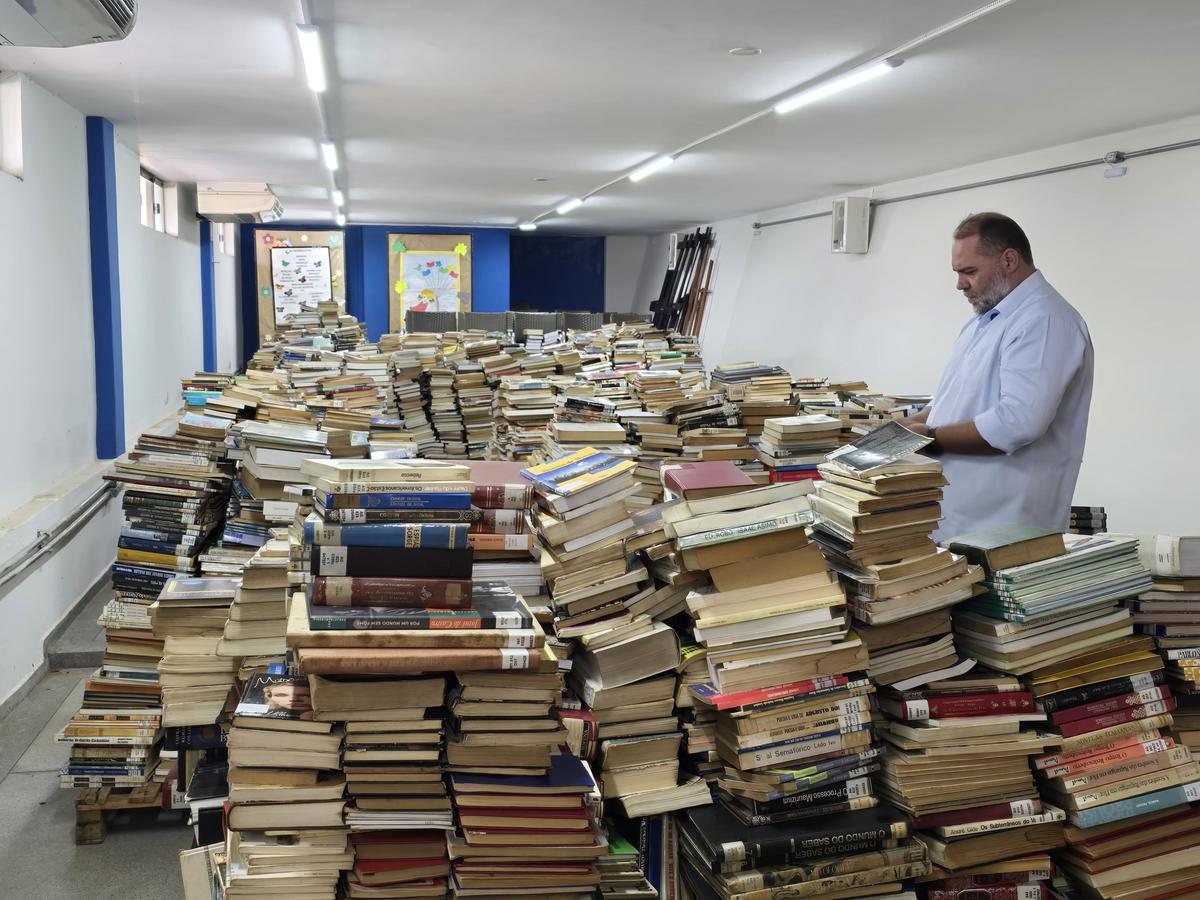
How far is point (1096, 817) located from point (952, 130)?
267 inches

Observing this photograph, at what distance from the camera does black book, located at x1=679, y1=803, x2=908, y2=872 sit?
251 centimetres

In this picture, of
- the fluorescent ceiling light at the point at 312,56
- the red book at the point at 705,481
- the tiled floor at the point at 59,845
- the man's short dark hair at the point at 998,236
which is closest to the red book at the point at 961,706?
the red book at the point at 705,481

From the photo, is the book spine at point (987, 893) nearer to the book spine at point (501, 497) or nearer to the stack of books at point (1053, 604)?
the stack of books at point (1053, 604)

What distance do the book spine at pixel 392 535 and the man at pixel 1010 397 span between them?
185 centimetres

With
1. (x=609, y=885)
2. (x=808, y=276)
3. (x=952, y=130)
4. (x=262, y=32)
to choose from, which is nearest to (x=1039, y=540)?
(x=609, y=885)

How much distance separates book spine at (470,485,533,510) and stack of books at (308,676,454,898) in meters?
0.61

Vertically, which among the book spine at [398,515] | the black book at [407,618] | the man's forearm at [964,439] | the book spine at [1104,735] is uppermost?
the man's forearm at [964,439]

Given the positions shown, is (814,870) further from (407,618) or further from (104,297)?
(104,297)

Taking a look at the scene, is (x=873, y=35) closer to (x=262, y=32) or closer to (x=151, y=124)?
(x=262, y=32)

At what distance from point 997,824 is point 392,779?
1553 millimetres

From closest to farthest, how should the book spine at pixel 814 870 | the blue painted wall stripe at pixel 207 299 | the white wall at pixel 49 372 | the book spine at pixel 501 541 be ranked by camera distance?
the book spine at pixel 814 870
the book spine at pixel 501 541
the white wall at pixel 49 372
the blue painted wall stripe at pixel 207 299

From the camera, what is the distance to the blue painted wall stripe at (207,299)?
1458 centimetres

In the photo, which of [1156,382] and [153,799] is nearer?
[153,799]

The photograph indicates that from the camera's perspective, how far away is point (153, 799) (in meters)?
4.09
